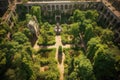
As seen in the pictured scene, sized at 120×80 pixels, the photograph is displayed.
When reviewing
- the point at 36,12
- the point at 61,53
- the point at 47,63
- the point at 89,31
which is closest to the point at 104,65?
the point at 89,31

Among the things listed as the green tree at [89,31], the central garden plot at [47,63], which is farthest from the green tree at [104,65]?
the central garden plot at [47,63]

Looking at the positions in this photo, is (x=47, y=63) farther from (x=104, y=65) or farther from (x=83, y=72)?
(x=104, y=65)

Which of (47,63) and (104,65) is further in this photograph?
(47,63)

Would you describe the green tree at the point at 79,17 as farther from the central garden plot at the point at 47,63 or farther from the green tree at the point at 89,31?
the central garden plot at the point at 47,63

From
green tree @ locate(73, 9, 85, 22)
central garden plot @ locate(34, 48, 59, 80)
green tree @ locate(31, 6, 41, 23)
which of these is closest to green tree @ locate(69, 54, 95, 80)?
central garden plot @ locate(34, 48, 59, 80)

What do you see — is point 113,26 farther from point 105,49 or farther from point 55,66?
point 55,66

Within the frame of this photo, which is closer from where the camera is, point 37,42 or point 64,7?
point 37,42

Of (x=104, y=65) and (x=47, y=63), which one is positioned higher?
(x=104, y=65)

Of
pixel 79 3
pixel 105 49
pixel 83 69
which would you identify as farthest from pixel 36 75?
pixel 79 3

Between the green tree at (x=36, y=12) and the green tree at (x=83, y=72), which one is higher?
the green tree at (x=36, y=12)

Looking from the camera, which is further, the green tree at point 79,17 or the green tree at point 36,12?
the green tree at point 36,12

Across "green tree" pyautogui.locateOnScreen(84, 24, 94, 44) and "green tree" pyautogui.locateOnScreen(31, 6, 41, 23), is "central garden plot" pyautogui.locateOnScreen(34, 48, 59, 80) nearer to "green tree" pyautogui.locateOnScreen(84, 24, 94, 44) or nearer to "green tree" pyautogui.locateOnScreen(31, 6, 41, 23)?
"green tree" pyautogui.locateOnScreen(84, 24, 94, 44)
